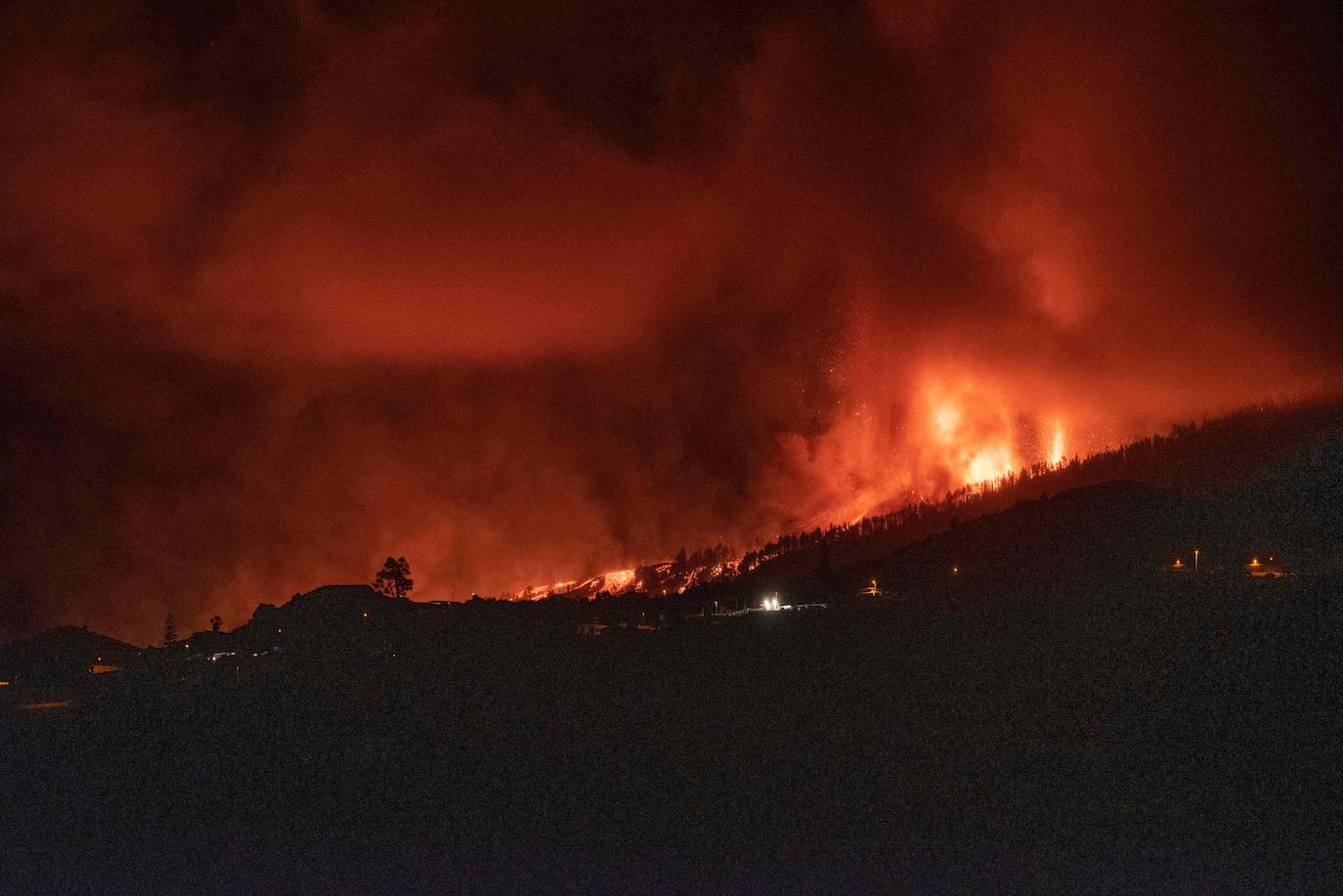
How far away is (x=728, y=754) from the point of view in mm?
97875

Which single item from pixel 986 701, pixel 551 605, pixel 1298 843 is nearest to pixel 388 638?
pixel 551 605

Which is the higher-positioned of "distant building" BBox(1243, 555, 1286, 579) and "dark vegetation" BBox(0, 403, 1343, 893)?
"distant building" BBox(1243, 555, 1286, 579)

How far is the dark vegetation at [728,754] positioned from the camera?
247 feet

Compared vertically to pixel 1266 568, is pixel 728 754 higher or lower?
lower

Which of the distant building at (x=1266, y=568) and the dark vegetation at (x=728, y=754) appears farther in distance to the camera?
the distant building at (x=1266, y=568)

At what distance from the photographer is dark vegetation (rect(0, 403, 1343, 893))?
75.2 meters

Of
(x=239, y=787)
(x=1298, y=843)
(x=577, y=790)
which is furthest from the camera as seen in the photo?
(x=239, y=787)

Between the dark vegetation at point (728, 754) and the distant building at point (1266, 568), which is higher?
the distant building at point (1266, 568)

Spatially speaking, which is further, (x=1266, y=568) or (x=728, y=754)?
(x=1266, y=568)

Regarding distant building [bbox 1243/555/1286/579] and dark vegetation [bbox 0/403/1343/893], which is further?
distant building [bbox 1243/555/1286/579]

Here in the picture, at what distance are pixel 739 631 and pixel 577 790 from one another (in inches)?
2710

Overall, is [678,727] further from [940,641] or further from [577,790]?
[940,641]

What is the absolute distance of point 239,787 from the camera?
325 feet

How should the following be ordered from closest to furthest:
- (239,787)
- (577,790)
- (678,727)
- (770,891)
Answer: (770,891) < (577,790) < (239,787) < (678,727)
